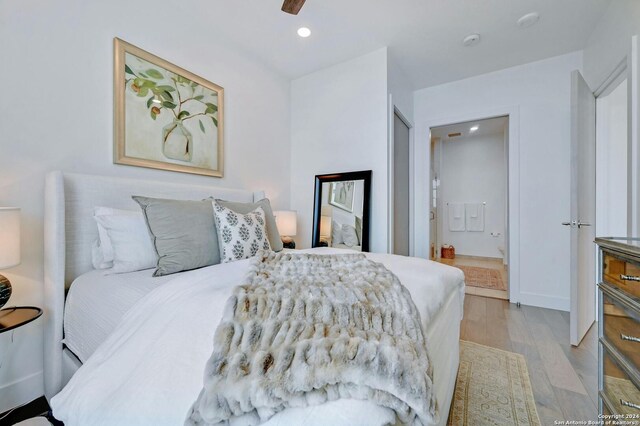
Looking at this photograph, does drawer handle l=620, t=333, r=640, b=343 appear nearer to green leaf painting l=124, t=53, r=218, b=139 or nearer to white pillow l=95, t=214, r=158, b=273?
white pillow l=95, t=214, r=158, b=273

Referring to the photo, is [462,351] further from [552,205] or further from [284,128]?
[284,128]

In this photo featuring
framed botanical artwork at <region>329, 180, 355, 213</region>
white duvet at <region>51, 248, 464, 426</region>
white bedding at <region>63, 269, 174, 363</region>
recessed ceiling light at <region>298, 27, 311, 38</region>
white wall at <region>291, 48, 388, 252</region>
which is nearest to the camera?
white duvet at <region>51, 248, 464, 426</region>

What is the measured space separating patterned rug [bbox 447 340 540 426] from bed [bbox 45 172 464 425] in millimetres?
331

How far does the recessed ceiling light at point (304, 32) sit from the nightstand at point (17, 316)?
2775 millimetres

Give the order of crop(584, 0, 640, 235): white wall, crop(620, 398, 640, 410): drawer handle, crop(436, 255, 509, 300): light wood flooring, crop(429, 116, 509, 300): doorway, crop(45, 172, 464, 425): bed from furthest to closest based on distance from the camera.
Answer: crop(429, 116, 509, 300): doorway
crop(436, 255, 509, 300): light wood flooring
crop(584, 0, 640, 235): white wall
crop(620, 398, 640, 410): drawer handle
crop(45, 172, 464, 425): bed

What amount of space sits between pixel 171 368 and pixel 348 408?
472 mm

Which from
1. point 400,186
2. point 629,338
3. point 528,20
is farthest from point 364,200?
point 528,20

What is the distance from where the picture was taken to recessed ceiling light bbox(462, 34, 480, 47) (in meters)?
2.52

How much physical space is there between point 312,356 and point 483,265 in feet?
17.9

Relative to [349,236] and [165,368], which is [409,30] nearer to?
[349,236]

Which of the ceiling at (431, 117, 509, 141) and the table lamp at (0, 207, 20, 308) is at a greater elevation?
the ceiling at (431, 117, 509, 141)

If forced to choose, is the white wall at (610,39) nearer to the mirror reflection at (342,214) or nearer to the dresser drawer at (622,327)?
the dresser drawer at (622,327)

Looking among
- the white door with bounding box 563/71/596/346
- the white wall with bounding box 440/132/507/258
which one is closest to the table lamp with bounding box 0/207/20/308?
the white door with bounding box 563/71/596/346

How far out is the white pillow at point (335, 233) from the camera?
292cm
